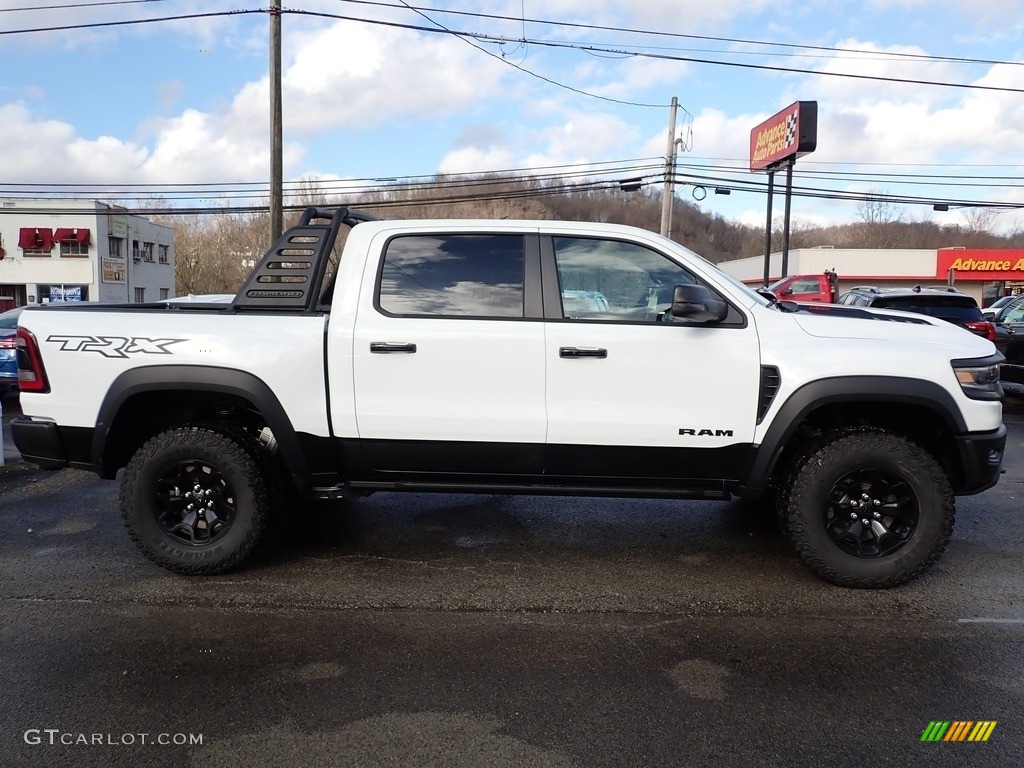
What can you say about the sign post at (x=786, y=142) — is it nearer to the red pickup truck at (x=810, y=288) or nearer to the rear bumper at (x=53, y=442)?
the red pickup truck at (x=810, y=288)

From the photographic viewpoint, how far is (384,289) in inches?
166

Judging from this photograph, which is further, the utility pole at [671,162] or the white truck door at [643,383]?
the utility pole at [671,162]

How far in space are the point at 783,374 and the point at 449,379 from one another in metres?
1.76

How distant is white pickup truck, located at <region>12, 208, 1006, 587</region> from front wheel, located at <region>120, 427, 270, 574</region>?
1cm

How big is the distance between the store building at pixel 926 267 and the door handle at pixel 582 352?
150 feet

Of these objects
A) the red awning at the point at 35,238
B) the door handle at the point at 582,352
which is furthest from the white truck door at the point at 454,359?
the red awning at the point at 35,238

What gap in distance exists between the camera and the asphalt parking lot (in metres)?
2.73

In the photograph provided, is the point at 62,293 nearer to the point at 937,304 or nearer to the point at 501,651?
the point at 937,304

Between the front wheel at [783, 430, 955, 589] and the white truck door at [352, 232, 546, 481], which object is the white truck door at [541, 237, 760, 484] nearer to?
the white truck door at [352, 232, 546, 481]

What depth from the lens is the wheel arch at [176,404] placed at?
409 centimetres

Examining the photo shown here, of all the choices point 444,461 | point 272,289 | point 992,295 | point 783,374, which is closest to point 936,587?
point 783,374

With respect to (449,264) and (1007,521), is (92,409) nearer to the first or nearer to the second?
(449,264)

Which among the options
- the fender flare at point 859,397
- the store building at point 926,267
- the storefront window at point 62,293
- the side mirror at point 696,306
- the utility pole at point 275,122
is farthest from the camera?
the store building at point 926,267

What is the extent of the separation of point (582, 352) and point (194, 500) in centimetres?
235
